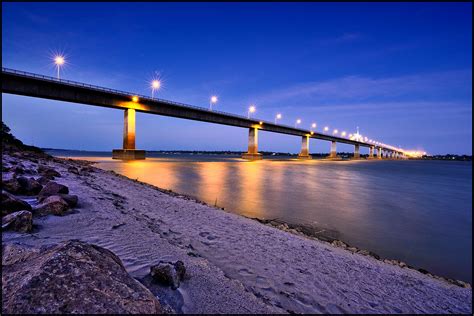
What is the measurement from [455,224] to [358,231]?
6116mm

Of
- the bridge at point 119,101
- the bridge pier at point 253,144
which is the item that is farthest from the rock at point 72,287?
the bridge pier at point 253,144

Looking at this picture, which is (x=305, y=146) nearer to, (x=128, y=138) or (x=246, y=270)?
(x=128, y=138)

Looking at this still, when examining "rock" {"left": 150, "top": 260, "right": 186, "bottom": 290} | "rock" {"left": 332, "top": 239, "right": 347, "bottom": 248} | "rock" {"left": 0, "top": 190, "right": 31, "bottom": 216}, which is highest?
"rock" {"left": 0, "top": 190, "right": 31, "bottom": 216}

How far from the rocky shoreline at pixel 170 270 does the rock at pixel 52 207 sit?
0.02 meters

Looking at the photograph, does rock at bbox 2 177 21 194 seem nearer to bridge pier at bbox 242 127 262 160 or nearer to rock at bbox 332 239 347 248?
rock at bbox 332 239 347 248

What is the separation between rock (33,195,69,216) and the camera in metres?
4.61

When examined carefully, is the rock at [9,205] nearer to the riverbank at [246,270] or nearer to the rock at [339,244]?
the riverbank at [246,270]

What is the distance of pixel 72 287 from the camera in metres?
1.91

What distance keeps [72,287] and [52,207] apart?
370cm

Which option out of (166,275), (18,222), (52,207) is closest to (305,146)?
(52,207)

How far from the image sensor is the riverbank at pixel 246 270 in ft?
10.0

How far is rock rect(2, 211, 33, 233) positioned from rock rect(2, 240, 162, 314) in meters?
1.68

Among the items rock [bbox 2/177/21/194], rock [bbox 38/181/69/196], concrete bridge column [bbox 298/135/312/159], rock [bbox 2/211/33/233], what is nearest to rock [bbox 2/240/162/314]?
rock [bbox 2/211/33/233]

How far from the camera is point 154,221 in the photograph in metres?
6.13
